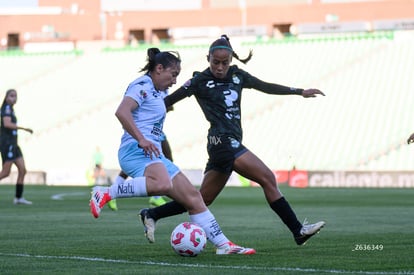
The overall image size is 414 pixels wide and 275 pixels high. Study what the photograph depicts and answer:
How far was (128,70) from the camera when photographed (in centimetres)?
5403

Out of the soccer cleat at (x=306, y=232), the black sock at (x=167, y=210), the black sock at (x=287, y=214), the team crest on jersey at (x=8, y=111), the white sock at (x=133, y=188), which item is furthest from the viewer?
the team crest on jersey at (x=8, y=111)

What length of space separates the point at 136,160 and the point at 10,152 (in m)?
11.4

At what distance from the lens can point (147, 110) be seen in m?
9.48

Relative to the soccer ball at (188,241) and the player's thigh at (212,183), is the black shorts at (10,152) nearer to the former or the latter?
the player's thigh at (212,183)

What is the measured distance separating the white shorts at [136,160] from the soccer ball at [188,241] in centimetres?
54

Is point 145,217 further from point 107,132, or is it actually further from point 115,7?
point 115,7

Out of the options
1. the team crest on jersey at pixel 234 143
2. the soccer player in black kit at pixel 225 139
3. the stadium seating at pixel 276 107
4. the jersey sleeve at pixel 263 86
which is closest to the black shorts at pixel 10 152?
the soccer player in black kit at pixel 225 139

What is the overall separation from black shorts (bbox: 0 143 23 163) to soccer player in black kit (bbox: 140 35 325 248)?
34.1 ft

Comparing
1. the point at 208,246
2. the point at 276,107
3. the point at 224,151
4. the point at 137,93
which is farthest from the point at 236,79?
the point at 276,107

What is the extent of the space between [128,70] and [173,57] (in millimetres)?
44627

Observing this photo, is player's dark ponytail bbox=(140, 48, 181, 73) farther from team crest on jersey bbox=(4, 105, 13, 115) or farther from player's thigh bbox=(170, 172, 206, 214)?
team crest on jersey bbox=(4, 105, 13, 115)

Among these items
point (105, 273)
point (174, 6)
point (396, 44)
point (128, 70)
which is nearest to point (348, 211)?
point (105, 273)

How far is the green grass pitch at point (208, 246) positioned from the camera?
26.7 feet

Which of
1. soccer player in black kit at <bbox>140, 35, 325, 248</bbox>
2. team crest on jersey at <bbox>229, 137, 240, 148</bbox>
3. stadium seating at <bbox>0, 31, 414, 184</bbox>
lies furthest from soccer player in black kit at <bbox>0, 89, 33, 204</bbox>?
stadium seating at <bbox>0, 31, 414, 184</bbox>
